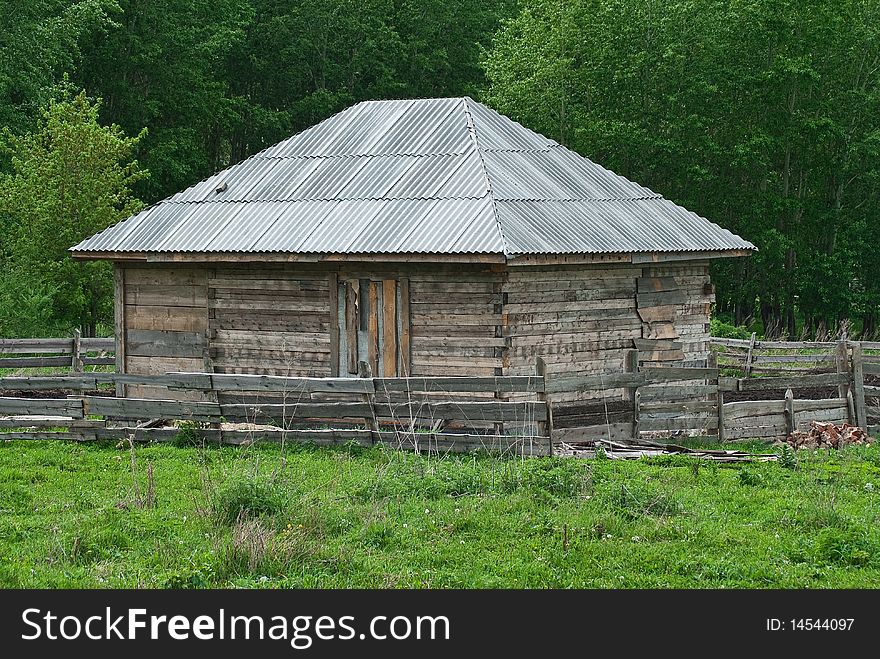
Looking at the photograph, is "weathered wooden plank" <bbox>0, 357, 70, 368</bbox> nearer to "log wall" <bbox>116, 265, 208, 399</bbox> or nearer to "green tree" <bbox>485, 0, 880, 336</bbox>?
"log wall" <bbox>116, 265, 208, 399</bbox>

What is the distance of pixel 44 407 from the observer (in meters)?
15.8

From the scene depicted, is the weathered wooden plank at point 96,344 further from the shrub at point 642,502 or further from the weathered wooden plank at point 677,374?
the shrub at point 642,502

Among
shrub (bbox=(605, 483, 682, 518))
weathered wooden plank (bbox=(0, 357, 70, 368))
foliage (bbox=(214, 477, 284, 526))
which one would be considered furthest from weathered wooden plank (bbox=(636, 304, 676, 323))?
weathered wooden plank (bbox=(0, 357, 70, 368))

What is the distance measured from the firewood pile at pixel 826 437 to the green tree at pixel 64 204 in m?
17.1

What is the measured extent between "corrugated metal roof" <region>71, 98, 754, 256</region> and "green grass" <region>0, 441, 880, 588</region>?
4149 mm

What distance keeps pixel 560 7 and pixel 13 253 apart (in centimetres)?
1882

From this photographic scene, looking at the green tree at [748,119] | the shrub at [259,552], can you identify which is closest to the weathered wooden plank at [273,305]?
the shrub at [259,552]

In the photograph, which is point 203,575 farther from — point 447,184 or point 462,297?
point 447,184

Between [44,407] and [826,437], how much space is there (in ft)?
34.1

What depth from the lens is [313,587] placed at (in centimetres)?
865

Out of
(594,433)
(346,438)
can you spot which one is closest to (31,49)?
(346,438)

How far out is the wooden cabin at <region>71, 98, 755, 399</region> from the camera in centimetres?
1677

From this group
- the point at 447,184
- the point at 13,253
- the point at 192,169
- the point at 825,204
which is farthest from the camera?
the point at 192,169

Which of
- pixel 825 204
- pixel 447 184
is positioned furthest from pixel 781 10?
pixel 447 184
